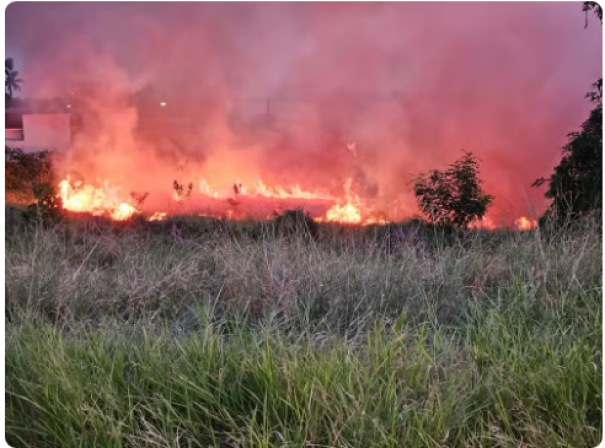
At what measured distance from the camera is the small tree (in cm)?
385

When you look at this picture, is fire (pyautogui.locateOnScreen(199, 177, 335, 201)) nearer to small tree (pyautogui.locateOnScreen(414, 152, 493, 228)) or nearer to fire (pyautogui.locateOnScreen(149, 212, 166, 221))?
fire (pyautogui.locateOnScreen(149, 212, 166, 221))

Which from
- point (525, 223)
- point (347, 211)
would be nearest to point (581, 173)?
point (525, 223)

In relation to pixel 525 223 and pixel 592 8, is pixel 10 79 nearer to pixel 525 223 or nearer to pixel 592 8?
pixel 525 223

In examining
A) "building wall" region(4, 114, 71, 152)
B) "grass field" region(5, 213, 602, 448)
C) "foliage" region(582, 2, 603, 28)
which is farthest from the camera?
"building wall" region(4, 114, 71, 152)

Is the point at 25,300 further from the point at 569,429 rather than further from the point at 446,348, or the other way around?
the point at 569,429

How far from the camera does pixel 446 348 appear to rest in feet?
7.08

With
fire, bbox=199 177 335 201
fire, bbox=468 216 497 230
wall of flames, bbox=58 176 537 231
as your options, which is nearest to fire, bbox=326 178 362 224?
wall of flames, bbox=58 176 537 231

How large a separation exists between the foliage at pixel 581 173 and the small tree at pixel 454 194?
0.39m

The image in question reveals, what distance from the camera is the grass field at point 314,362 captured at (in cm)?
172

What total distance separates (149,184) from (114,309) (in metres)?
1.16

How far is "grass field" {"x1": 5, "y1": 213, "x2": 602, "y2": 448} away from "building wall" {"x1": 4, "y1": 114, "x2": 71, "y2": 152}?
833mm

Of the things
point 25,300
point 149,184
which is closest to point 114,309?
point 25,300

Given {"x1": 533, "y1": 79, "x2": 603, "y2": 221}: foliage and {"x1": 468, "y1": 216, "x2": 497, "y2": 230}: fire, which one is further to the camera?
{"x1": 468, "y1": 216, "x2": 497, "y2": 230}: fire

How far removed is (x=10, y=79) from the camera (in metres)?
3.52
